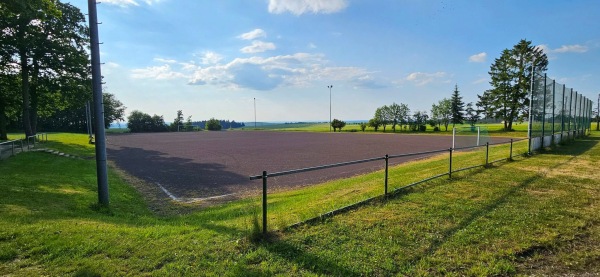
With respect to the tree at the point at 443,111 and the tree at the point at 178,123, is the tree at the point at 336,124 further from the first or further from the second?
the tree at the point at 178,123

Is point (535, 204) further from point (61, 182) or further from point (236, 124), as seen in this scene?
point (236, 124)

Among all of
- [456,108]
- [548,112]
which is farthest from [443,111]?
[548,112]

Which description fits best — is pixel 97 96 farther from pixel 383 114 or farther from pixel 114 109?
pixel 114 109

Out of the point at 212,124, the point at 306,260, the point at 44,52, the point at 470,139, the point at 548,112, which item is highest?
the point at 44,52

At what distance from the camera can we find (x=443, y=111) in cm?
7350

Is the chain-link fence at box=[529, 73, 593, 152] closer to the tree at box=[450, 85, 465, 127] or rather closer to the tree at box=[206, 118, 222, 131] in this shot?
the tree at box=[450, 85, 465, 127]

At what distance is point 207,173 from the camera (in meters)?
14.7

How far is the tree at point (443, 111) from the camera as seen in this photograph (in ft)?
236

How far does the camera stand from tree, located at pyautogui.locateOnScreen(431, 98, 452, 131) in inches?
2830

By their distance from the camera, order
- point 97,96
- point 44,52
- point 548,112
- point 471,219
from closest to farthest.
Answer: point 471,219, point 97,96, point 548,112, point 44,52

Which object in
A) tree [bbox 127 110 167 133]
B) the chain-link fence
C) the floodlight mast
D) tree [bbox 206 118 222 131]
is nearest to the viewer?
the floodlight mast

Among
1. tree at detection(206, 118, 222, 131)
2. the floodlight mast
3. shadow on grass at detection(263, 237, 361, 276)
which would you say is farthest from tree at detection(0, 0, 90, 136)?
tree at detection(206, 118, 222, 131)

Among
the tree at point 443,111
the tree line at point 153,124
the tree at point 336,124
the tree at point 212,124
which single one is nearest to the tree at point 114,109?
the tree line at point 153,124

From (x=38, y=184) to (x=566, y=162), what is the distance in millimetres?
17846
